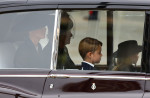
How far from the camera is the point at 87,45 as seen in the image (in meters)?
7.15

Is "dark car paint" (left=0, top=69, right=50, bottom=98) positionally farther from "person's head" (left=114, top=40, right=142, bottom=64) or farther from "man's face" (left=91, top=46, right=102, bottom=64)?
"person's head" (left=114, top=40, right=142, bottom=64)

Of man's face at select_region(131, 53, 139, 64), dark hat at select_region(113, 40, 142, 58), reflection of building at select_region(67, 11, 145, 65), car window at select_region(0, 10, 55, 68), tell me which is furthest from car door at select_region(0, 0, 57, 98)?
man's face at select_region(131, 53, 139, 64)

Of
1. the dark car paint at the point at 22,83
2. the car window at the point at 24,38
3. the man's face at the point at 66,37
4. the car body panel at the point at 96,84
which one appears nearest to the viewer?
the car body panel at the point at 96,84

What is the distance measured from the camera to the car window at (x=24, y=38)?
23.7 ft

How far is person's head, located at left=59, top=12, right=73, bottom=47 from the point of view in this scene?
7.13m

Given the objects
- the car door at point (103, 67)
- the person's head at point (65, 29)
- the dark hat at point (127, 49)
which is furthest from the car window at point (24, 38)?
the dark hat at point (127, 49)

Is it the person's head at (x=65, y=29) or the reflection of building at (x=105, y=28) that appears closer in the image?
the reflection of building at (x=105, y=28)

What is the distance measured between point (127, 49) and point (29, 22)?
91 centimetres

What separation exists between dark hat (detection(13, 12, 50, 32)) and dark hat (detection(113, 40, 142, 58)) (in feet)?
2.35

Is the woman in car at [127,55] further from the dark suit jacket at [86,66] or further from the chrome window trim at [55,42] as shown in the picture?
the chrome window trim at [55,42]

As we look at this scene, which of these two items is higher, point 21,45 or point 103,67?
point 21,45

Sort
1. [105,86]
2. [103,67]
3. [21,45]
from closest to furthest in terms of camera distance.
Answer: [105,86] → [103,67] → [21,45]

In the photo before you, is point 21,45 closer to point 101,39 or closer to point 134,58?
point 101,39

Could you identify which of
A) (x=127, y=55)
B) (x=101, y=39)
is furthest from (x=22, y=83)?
(x=127, y=55)
